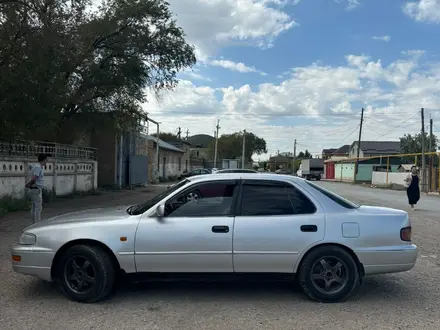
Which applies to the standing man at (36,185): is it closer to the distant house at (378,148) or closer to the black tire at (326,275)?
the black tire at (326,275)

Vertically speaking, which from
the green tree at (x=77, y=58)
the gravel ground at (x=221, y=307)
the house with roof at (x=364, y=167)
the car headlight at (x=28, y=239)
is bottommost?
the gravel ground at (x=221, y=307)

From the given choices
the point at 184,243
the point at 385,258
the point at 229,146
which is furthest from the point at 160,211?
the point at 229,146

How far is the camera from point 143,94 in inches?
835

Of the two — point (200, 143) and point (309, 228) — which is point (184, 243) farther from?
point (200, 143)

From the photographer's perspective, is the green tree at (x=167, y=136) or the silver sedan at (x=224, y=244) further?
the green tree at (x=167, y=136)

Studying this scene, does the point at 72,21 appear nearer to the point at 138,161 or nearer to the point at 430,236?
the point at 430,236

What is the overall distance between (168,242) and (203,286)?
1073 millimetres

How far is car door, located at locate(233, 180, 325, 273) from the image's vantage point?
503cm

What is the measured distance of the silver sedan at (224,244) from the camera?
16.4 feet

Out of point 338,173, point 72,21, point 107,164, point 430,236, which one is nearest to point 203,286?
point 430,236

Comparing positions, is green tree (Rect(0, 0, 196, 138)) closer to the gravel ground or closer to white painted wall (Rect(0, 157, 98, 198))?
white painted wall (Rect(0, 157, 98, 198))

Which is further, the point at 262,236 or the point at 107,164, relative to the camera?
the point at 107,164

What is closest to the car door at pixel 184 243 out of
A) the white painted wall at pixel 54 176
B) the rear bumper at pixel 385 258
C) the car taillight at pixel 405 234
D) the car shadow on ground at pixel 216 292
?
the car shadow on ground at pixel 216 292

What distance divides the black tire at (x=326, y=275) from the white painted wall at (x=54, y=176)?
12129 mm
